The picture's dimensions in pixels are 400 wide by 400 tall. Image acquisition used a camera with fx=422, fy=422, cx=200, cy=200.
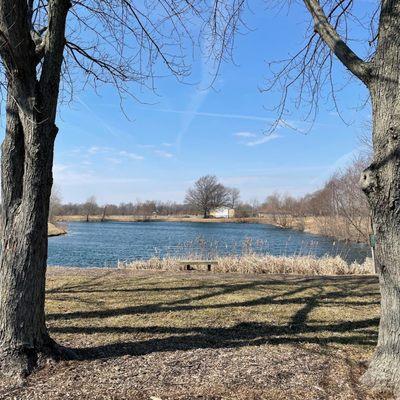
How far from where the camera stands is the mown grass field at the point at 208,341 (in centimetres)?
358

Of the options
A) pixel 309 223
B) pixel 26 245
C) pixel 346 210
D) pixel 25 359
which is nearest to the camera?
pixel 25 359

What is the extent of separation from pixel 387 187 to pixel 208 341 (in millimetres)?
2622

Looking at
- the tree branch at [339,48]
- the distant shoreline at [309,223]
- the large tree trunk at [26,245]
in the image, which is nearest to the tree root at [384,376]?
the tree branch at [339,48]

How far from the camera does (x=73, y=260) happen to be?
20828mm

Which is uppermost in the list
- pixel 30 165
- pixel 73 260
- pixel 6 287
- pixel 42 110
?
pixel 42 110

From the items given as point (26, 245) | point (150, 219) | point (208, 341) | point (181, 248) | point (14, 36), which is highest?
point (14, 36)

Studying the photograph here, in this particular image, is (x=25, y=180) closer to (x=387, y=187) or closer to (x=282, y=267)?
(x=387, y=187)

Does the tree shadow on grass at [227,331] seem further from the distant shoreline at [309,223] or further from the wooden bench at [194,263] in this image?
the distant shoreline at [309,223]

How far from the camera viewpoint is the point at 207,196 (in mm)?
113750

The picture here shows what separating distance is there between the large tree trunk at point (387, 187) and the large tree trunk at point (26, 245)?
3058mm

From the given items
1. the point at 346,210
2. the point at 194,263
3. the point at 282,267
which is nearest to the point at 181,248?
the point at 194,263

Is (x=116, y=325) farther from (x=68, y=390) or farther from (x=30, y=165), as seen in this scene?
(x=30, y=165)

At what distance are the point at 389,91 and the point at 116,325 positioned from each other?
13.9 ft

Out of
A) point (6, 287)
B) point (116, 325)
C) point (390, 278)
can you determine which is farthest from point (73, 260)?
point (390, 278)
